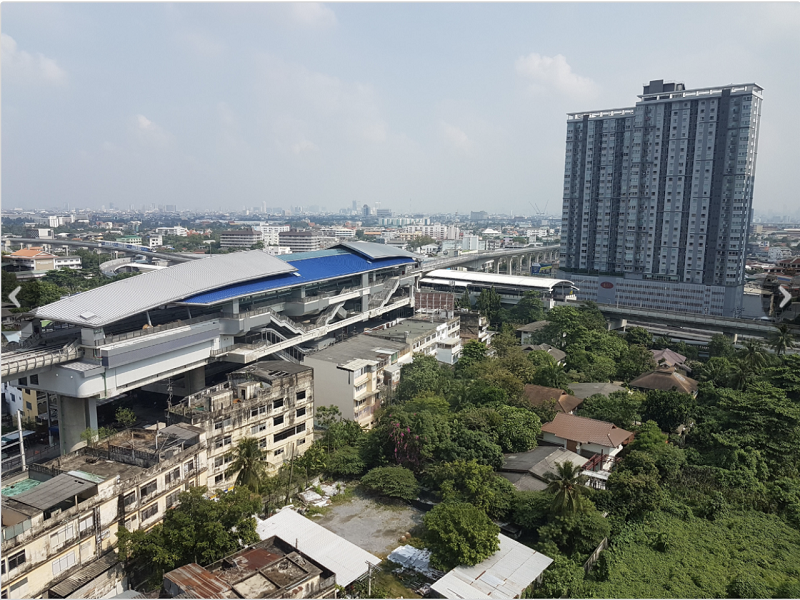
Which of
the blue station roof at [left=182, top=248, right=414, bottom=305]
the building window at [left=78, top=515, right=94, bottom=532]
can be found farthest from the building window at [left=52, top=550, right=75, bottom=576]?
the blue station roof at [left=182, top=248, right=414, bottom=305]

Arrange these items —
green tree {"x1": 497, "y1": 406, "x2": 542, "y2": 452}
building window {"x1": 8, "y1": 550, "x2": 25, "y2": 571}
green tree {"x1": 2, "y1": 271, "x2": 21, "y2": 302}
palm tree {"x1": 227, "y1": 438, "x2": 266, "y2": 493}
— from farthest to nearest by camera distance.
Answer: green tree {"x1": 2, "y1": 271, "x2": 21, "y2": 302} → green tree {"x1": 497, "y1": 406, "x2": 542, "y2": 452} → palm tree {"x1": 227, "y1": 438, "x2": 266, "y2": 493} → building window {"x1": 8, "y1": 550, "x2": 25, "y2": 571}

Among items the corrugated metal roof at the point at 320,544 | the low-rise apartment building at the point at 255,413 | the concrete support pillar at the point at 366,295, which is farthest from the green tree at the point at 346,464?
the concrete support pillar at the point at 366,295

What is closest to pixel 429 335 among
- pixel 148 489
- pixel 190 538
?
pixel 148 489

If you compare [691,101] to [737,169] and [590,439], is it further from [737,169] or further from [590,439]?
[590,439]

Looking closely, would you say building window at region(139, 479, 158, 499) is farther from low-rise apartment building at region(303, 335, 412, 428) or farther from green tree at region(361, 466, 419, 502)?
low-rise apartment building at region(303, 335, 412, 428)

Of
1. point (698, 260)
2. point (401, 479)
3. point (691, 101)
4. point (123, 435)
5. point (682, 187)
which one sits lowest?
point (401, 479)

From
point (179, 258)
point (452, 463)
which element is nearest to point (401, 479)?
point (452, 463)
